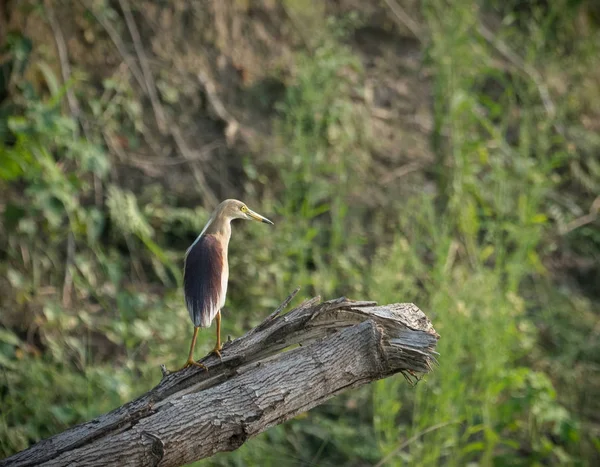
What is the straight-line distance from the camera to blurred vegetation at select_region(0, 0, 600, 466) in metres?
4.40

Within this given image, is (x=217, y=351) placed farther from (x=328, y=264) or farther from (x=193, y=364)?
(x=328, y=264)

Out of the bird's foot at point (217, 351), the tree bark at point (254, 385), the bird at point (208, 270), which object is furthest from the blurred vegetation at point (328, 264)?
the bird at point (208, 270)

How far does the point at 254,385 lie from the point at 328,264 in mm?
3162

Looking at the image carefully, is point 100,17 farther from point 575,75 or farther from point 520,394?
point 575,75

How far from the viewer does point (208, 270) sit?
8.18 feet

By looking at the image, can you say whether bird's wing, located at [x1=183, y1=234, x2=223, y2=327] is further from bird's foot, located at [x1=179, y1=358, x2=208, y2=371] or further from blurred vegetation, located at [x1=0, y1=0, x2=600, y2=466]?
blurred vegetation, located at [x1=0, y1=0, x2=600, y2=466]

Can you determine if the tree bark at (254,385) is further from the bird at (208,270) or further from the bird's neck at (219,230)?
the bird's neck at (219,230)

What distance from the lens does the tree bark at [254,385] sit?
2.45m

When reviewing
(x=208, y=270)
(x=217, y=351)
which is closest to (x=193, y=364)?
(x=217, y=351)

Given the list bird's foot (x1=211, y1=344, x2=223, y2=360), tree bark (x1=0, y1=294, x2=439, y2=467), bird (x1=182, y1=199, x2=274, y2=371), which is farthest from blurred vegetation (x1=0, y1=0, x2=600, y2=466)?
bird (x1=182, y1=199, x2=274, y2=371)

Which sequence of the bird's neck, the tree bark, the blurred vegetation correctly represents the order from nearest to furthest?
the tree bark, the bird's neck, the blurred vegetation

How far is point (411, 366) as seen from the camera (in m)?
2.60

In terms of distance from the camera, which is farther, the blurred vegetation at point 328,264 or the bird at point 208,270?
the blurred vegetation at point 328,264

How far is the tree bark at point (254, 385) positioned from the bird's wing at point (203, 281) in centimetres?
22
